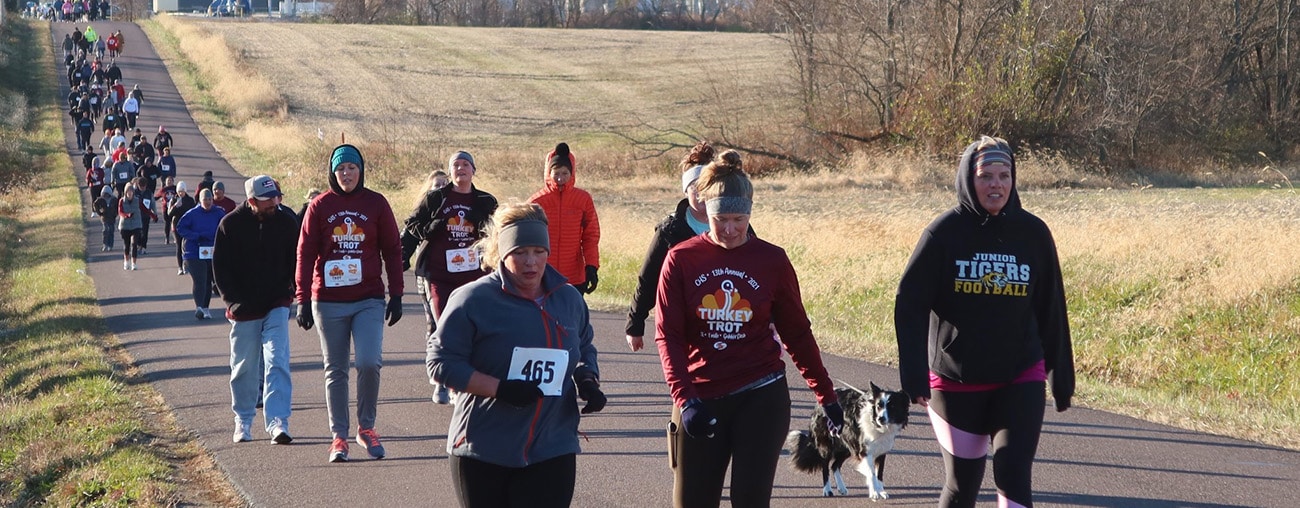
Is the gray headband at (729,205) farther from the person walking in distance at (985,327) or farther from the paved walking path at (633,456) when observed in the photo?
the paved walking path at (633,456)

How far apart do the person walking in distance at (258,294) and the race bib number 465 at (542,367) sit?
430 cm

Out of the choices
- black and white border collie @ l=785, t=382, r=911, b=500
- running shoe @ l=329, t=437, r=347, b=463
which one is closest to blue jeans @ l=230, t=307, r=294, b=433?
running shoe @ l=329, t=437, r=347, b=463

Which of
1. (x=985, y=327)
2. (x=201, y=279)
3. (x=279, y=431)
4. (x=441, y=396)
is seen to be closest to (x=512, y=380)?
(x=985, y=327)

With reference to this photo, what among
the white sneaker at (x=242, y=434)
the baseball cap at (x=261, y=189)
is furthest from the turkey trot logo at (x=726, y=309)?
the white sneaker at (x=242, y=434)

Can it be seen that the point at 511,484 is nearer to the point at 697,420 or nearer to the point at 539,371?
the point at 539,371

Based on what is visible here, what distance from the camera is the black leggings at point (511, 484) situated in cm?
445

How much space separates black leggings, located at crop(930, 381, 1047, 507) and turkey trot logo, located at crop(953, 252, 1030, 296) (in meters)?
0.39

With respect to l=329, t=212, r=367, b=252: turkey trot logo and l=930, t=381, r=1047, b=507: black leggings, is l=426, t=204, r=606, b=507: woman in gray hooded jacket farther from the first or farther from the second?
l=329, t=212, r=367, b=252: turkey trot logo

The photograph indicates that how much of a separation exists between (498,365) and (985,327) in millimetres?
1954

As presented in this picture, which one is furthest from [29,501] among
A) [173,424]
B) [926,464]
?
[926,464]

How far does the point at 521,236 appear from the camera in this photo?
452 cm

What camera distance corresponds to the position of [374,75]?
68250 millimetres

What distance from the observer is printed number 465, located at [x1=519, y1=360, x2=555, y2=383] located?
4.48 m

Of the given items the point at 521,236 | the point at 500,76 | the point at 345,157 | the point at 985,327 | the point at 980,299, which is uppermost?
the point at 521,236
